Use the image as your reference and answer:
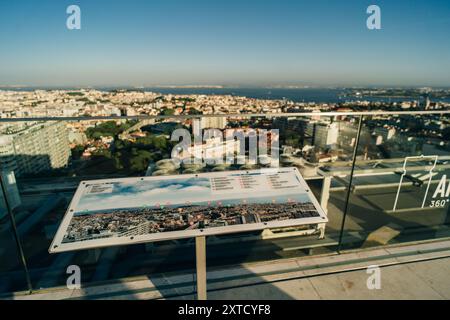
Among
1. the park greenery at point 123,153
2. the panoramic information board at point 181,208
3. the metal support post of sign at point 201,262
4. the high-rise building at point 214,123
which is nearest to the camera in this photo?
the panoramic information board at point 181,208

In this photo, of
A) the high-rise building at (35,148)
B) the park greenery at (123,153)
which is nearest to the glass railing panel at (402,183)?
the park greenery at (123,153)

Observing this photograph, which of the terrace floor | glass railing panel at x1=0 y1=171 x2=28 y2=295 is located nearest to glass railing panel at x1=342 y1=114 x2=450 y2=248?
the terrace floor

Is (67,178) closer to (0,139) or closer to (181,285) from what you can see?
(0,139)

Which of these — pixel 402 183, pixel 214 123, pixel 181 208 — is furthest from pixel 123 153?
pixel 402 183

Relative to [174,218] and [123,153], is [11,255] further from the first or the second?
[174,218]

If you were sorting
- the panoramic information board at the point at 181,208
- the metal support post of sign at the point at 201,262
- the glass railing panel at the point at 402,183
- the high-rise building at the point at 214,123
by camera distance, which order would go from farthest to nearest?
the glass railing panel at the point at 402,183
the high-rise building at the point at 214,123
the metal support post of sign at the point at 201,262
the panoramic information board at the point at 181,208

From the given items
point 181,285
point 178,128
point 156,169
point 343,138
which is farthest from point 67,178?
point 343,138

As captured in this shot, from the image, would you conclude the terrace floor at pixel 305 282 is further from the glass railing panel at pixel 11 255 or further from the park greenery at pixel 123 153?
the park greenery at pixel 123 153
